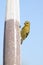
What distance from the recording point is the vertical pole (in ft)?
18.8

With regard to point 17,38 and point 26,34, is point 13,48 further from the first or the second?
point 26,34

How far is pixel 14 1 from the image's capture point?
20.8ft

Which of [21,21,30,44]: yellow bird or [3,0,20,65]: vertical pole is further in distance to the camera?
[21,21,30,44]: yellow bird

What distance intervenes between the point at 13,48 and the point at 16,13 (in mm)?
1133

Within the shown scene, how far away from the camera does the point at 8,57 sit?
18.7 feet

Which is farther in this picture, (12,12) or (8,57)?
(12,12)

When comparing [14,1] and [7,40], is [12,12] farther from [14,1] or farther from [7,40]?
[7,40]

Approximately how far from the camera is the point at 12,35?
19.6ft

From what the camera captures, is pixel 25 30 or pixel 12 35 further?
pixel 25 30

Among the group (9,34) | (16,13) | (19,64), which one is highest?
(16,13)

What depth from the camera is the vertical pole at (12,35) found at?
573 cm

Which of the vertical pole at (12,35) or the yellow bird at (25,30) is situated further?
the yellow bird at (25,30)

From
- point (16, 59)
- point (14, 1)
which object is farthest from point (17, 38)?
point (14, 1)

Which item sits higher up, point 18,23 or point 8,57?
point 18,23
